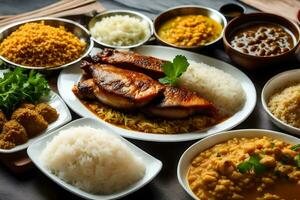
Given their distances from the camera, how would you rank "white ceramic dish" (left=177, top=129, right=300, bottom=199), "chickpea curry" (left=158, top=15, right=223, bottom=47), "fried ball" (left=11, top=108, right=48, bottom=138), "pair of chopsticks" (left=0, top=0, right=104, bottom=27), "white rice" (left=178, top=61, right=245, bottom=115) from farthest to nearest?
1. "pair of chopsticks" (left=0, top=0, right=104, bottom=27)
2. "chickpea curry" (left=158, top=15, right=223, bottom=47)
3. "white rice" (left=178, top=61, right=245, bottom=115)
4. "fried ball" (left=11, top=108, right=48, bottom=138)
5. "white ceramic dish" (left=177, top=129, right=300, bottom=199)

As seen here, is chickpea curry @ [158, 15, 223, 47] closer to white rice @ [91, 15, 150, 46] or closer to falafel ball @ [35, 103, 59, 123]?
white rice @ [91, 15, 150, 46]

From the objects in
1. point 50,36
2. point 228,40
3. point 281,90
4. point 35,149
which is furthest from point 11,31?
point 281,90

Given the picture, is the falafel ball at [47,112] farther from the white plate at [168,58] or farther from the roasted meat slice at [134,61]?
the roasted meat slice at [134,61]

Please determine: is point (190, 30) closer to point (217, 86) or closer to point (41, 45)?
point (217, 86)

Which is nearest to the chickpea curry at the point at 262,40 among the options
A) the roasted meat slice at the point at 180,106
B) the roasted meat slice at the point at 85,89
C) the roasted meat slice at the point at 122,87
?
the roasted meat slice at the point at 180,106

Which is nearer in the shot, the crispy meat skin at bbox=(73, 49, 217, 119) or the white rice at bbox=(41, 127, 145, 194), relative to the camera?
the white rice at bbox=(41, 127, 145, 194)

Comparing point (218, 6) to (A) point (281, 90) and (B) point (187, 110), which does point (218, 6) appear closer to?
(A) point (281, 90)

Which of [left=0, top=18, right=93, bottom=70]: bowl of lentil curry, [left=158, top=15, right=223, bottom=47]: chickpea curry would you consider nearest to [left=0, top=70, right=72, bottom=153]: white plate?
[left=0, top=18, right=93, bottom=70]: bowl of lentil curry
